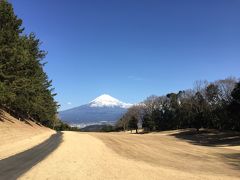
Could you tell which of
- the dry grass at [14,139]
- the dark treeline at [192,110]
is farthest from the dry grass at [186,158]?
the dark treeline at [192,110]

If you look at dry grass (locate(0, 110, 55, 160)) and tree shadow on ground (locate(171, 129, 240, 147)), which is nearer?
dry grass (locate(0, 110, 55, 160))

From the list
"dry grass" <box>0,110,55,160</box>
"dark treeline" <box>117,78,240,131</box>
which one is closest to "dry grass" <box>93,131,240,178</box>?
"dry grass" <box>0,110,55,160</box>

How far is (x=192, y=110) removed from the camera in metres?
102

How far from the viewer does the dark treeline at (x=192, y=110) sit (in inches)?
3226

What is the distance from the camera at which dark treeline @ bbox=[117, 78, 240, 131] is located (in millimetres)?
81938

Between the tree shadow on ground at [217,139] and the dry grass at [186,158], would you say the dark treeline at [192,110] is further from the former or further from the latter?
the dry grass at [186,158]

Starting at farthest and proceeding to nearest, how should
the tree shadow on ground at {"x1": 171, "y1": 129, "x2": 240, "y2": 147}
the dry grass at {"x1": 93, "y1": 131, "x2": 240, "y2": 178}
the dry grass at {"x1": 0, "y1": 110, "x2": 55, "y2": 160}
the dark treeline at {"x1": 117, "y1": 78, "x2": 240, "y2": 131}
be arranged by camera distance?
the dark treeline at {"x1": 117, "y1": 78, "x2": 240, "y2": 131}, the tree shadow on ground at {"x1": 171, "y1": 129, "x2": 240, "y2": 147}, the dry grass at {"x1": 0, "y1": 110, "x2": 55, "y2": 160}, the dry grass at {"x1": 93, "y1": 131, "x2": 240, "y2": 178}

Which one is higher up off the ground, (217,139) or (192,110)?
(192,110)

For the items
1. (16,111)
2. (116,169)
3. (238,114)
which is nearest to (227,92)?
(238,114)

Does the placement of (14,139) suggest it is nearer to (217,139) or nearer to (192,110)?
(217,139)

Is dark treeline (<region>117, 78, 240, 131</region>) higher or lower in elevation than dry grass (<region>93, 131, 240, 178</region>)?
higher

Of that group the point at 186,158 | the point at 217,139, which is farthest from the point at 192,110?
the point at 186,158

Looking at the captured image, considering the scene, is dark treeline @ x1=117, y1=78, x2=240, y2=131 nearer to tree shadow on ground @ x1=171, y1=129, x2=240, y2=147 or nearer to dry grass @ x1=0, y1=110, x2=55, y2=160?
tree shadow on ground @ x1=171, y1=129, x2=240, y2=147

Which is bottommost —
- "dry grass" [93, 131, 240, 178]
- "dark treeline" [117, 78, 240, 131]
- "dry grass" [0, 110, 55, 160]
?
"dry grass" [93, 131, 240, 178]
